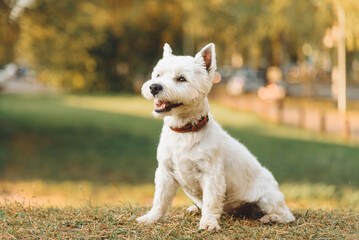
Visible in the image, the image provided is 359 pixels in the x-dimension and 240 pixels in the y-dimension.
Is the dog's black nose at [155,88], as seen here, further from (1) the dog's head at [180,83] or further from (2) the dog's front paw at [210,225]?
(2) the dog's front paw at [210,225]

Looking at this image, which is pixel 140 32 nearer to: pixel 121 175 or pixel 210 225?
pixel 121 175

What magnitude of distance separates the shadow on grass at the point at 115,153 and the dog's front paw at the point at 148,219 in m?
6.67

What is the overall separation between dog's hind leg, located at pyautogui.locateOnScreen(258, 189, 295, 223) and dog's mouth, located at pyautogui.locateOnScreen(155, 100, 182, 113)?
1325mm

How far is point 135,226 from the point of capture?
170 inches

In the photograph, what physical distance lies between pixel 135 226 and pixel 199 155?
889 mm

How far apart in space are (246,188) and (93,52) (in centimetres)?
3770

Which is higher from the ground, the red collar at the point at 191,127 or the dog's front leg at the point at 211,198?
the red collar at the point at 191,127

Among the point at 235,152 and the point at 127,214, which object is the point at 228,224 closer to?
the point at 235,152

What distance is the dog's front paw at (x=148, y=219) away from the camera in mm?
4422

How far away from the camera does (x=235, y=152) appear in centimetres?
455

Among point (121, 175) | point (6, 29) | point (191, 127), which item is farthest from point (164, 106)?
point (6, 29)

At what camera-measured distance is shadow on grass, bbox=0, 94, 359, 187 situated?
11578 millimetres

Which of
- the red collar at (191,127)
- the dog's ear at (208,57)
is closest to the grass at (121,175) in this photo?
the red collar at (191,127)

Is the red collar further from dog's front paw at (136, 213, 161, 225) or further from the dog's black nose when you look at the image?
dog's front paw at (136, 213, 161, 225)
